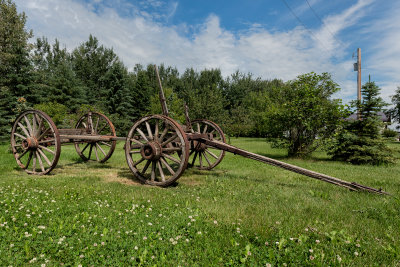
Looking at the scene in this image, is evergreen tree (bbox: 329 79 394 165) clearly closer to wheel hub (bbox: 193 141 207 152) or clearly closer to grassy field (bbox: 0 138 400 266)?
grassy field (bbox: 0 138 400 266)

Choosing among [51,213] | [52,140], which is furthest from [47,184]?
[51,213]

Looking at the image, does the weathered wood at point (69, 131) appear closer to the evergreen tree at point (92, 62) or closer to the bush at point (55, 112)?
the bush at point (55, 112)

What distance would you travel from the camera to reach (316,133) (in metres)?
10.4

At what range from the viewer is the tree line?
1024 centimetres

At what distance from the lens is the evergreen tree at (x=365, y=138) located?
30.4 feet

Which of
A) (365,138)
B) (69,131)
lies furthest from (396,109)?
(69,131)

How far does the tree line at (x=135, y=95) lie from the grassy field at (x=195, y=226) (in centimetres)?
402

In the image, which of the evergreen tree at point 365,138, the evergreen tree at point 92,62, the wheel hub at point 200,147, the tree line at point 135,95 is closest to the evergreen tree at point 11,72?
the tree line at point 135,95

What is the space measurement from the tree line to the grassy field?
13.2ft

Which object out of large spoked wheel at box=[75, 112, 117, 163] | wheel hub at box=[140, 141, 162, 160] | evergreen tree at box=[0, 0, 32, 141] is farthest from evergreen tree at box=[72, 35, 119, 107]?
wheel hub at box=[140, 141, 162, 160]

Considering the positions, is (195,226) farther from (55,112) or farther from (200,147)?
(55,112)

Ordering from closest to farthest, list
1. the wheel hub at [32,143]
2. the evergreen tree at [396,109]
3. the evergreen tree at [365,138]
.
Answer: the wheel hub at [32,143] → the evergreen tree at [365,138] → the evergreen tree at [396,109]

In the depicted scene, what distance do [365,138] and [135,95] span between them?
31748 mm

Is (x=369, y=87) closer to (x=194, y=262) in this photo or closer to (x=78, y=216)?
(x=194, y=262)
